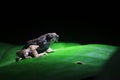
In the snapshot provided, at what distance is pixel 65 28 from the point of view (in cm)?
683

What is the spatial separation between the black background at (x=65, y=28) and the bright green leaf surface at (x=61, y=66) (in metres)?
1.44

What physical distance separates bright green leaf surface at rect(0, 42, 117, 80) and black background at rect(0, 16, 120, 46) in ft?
4.73

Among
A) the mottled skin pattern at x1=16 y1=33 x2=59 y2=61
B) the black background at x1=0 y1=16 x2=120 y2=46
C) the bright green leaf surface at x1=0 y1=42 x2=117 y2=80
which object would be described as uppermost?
the black background at x1=0 y1=16 x2=120 y2=46

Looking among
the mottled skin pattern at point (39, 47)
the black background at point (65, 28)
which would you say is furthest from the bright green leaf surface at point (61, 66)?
the black background at point (65, 28)

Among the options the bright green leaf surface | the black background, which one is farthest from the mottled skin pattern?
the black background

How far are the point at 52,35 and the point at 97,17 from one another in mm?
2506

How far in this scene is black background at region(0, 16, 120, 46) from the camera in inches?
244

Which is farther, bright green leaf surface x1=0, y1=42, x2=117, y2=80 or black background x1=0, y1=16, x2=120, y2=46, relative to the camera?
black background x1=0, y1=16, x2=120, y2=46

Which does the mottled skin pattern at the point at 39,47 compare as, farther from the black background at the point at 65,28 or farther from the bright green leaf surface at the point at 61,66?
the black background at the point at 65,28

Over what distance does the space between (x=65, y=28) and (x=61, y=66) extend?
10.7 feet

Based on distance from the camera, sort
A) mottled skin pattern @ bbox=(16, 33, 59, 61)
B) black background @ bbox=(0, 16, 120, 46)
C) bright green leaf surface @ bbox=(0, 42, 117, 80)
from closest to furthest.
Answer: bright green leaf surface @ bbox=(0, 42, 117, 80) < mottled skin pattern @ bbox=(16, 33, 59, 61) < black background @ bbox=(0, 16, 120, 46)

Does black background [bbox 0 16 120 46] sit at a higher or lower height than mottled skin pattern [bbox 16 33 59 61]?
higher

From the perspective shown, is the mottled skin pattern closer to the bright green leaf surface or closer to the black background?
the bright green leaf surface

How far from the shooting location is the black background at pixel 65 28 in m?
6.20
